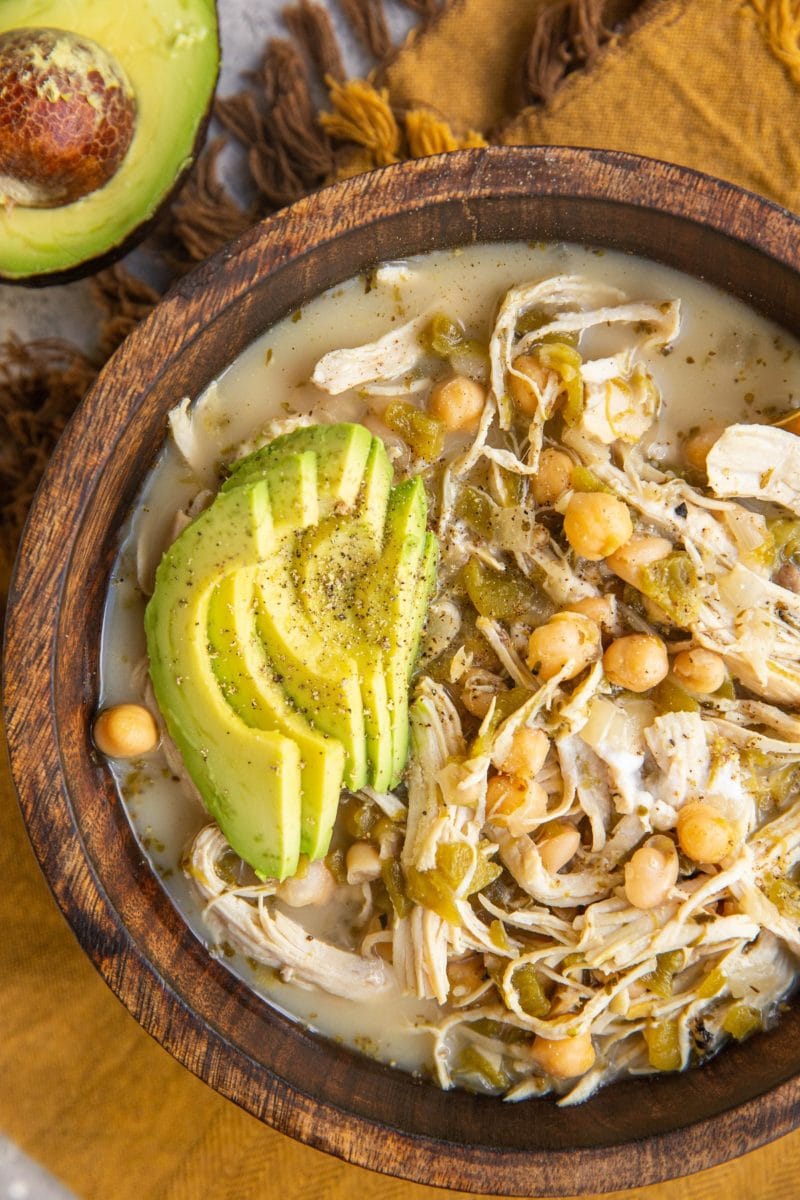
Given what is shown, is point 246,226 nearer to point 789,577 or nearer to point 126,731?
point 126,731

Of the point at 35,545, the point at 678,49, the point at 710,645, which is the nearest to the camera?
the point at 35,545

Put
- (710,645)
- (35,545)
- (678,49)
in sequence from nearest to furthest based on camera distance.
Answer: (35,545), (710,645), (678,49)

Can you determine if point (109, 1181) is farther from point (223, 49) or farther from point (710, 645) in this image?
point (223, 49)

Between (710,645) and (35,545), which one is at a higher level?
(35,545)

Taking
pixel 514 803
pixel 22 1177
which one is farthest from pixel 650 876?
pixel 22 1177

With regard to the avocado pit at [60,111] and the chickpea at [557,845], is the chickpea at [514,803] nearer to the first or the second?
the chickpea at [557,845]

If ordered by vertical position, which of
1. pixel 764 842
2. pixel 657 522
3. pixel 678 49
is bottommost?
pixel 764 842

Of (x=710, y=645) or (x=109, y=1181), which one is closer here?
(x=710, y=645)

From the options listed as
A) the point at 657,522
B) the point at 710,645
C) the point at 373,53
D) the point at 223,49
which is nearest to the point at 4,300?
the point at 223,49
